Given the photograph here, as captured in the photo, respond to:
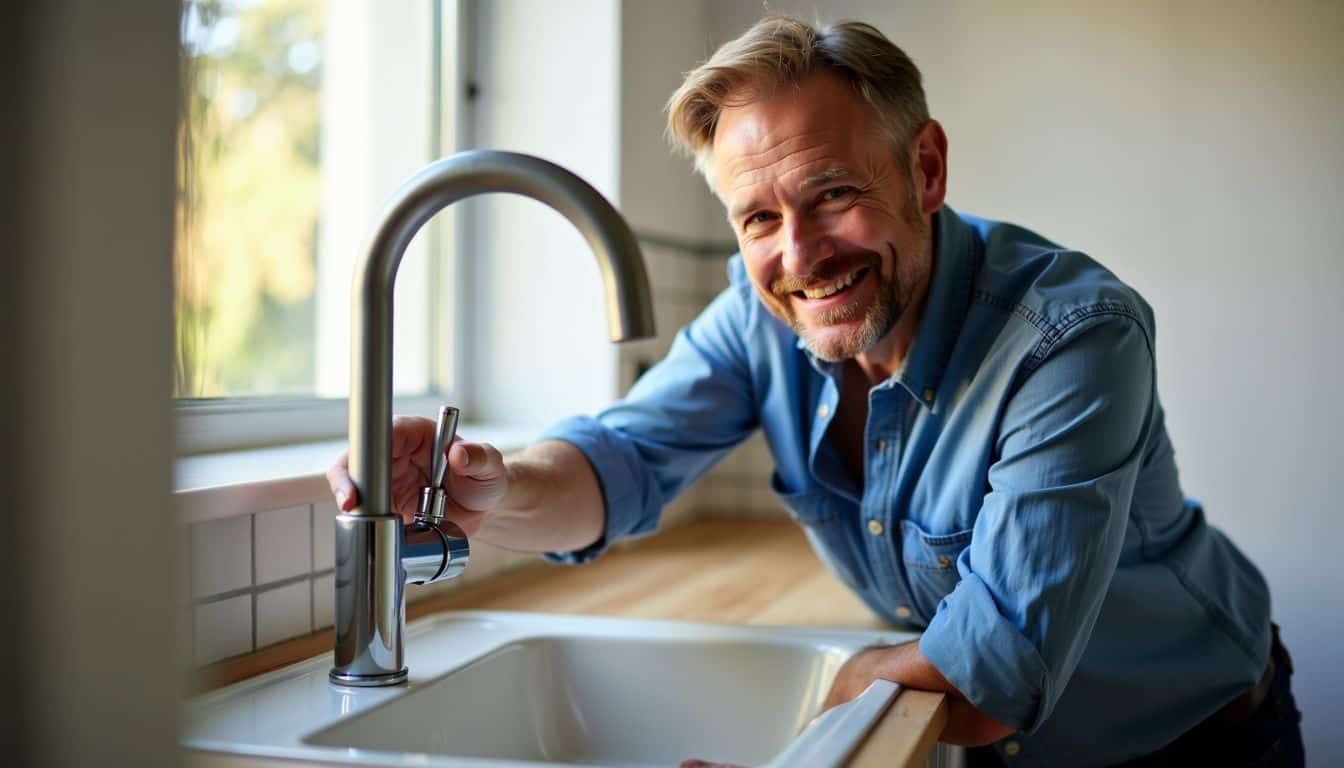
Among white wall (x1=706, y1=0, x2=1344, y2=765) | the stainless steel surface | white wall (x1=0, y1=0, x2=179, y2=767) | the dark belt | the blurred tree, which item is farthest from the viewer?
the blurred tree

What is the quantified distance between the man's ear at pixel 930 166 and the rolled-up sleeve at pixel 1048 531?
0.24 meters

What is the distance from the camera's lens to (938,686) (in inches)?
34.4

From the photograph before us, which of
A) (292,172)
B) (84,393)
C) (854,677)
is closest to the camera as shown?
(84,393)

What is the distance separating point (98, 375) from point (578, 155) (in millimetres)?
1457

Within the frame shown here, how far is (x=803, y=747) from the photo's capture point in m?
0.73

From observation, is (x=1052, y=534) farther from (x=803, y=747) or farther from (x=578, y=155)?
(x=578, y=155)

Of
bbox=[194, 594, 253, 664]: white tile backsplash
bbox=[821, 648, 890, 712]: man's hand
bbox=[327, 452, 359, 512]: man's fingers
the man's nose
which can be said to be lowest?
bbox=[821, 648, 890, 712]: man's hand

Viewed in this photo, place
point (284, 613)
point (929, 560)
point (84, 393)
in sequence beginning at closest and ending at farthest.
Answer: point (84, 393)
point (284, 613)
point (929, 560)

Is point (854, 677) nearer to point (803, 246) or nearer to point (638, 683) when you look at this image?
point (638, 683)

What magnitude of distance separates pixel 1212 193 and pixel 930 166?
0.60 metres

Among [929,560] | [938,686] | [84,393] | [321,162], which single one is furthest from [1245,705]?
[321,162]

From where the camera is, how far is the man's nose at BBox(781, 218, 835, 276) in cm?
108

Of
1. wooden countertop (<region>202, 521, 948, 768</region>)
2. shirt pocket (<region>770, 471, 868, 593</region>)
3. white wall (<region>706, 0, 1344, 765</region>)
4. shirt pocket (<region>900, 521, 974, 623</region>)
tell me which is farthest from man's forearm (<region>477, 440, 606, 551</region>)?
white wall (<region>706, 0, 1344, 765</region>)

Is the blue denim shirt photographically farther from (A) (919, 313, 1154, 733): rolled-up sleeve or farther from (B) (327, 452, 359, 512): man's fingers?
(B) (327, 452, 359, 512): man's fingers
